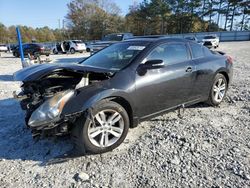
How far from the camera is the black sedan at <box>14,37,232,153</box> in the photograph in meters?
3.09

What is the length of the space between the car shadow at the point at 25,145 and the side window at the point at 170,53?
1.94 metres

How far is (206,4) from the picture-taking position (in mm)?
55188

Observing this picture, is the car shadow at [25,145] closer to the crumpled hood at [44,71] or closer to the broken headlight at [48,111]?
the broken headlight at [48,111]

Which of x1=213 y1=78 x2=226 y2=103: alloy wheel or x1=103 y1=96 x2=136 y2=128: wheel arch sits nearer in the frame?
x1=103 y1=96 x2=136 y2=128: wheel arch

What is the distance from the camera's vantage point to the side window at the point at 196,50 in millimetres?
4594

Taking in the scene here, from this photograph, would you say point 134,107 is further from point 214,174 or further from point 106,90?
point 214,174

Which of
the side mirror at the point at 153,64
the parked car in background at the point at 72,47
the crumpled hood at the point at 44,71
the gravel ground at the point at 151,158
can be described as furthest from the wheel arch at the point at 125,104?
the parked car in background at the point at 72,47

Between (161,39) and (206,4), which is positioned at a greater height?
(206,4)

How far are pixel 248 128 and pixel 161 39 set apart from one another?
2.09 m

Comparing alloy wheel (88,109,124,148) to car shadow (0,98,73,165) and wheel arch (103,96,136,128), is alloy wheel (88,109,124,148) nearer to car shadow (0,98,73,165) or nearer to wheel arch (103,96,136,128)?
wheel arch (103,96,136,128)

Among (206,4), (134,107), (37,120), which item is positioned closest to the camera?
(37,120)

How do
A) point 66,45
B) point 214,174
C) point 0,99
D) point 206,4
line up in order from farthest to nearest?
point 206,4, point 66,45, point 0,99, point 214,174

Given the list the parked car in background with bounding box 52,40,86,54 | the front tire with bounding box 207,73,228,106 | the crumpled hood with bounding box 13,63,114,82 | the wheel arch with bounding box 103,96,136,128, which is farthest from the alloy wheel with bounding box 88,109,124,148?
the parked car in background with bounding box 52,40,86,54

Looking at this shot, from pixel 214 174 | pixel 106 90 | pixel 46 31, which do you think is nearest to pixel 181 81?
pixel 106 90
